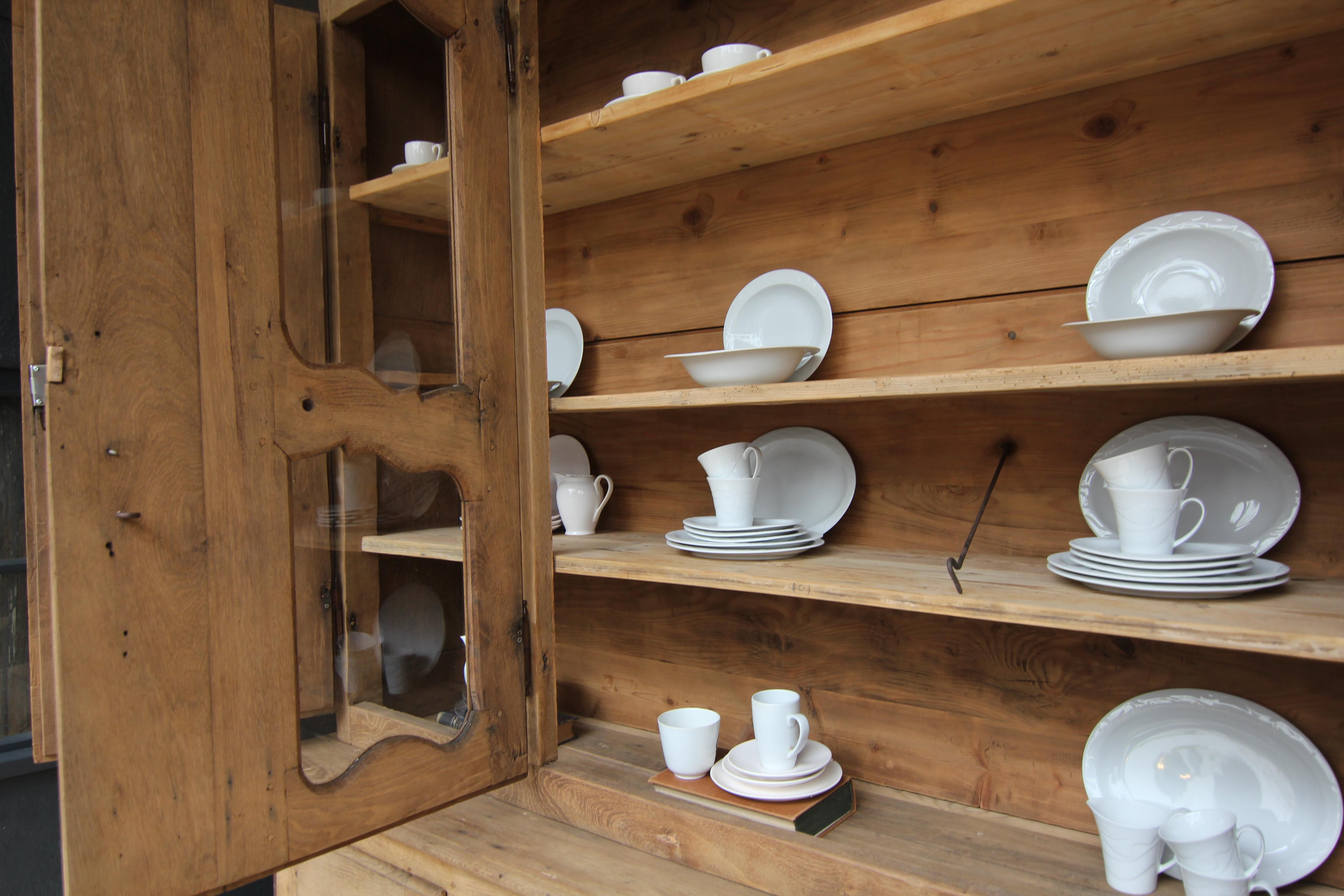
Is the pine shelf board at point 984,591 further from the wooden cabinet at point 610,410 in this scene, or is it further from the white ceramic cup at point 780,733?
the white ceramic cup at point 780,733

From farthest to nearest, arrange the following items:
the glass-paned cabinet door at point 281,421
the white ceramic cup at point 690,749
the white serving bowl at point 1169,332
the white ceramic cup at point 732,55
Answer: the white ceramic cup at point 690,749 → the white ceramic cup at point 732,55 → the white serving bowl at point 1169,332 → the glass-paned cabinet door at point 281,421

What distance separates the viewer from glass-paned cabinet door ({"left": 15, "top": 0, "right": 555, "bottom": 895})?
0.76 m

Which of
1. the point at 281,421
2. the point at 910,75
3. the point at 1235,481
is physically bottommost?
the point at 1235,481

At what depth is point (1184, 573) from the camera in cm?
89

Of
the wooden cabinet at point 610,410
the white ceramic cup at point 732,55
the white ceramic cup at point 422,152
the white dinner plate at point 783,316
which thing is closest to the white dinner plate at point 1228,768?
the wooden cabinet at point 610,410

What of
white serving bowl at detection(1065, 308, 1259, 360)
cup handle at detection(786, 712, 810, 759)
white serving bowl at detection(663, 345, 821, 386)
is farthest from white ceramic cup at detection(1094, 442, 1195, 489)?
cup handle at detection(786, 712, 810, 759)

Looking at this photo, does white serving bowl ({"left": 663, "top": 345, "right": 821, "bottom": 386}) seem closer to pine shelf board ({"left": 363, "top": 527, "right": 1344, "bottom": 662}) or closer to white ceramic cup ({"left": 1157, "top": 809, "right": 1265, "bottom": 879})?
pine shelf board ({"left": 363, "top": 527, "right": 1344, "bottom": 662})

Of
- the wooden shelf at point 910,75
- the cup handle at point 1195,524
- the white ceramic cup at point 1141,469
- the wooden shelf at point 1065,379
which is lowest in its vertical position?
the cup handle at point 1195,524

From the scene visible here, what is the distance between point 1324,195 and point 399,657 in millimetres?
1224

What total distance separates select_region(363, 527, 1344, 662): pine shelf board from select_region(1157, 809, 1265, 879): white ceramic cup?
189 millimetres

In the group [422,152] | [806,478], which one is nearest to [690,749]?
[806,478]

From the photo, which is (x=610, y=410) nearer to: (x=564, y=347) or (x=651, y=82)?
(x=564, y=347)

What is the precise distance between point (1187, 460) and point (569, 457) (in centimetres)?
104

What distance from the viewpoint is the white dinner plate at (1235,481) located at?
3.33 feet
